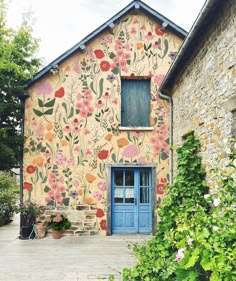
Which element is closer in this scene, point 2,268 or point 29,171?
point 2,268

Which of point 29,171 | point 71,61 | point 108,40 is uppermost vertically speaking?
point 108,40

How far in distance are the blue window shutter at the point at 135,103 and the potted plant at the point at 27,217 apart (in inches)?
140

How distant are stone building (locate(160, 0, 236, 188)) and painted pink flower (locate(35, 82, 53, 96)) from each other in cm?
372

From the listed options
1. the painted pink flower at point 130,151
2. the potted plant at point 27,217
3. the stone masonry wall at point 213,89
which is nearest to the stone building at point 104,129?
the painted pink flower at point 130,151

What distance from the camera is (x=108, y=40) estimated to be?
9477 millimetres

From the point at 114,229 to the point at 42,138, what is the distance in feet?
11.2

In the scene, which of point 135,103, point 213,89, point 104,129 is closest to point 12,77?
point 104,129

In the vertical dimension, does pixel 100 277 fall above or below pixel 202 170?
below

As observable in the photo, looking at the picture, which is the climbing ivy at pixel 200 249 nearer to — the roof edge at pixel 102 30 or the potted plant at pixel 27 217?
→ the potted plant at pixel 27 217

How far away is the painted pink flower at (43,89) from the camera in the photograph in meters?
9.33

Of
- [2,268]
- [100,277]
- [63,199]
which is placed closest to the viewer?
[100,277]

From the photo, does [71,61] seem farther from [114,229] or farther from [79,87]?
[114,229]

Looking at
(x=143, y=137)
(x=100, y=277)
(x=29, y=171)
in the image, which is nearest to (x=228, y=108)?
(x=100, y=277)

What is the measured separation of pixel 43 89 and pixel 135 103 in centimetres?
277
